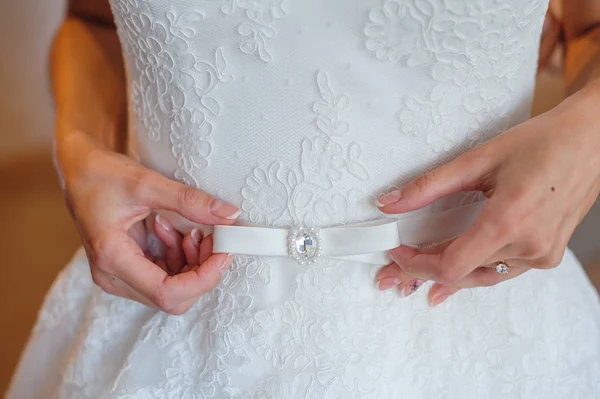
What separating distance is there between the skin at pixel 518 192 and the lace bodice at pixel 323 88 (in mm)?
52

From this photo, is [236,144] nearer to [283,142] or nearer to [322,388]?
[283,142]

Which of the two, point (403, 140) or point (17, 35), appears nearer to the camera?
point (403, 140)

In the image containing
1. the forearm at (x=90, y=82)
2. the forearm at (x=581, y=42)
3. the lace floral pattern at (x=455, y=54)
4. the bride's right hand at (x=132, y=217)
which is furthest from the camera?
the forearm at (x=90, y=82)

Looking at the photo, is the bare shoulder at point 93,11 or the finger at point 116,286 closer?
the finger at point 116,286

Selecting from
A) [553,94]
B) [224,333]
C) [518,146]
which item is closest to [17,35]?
[553,94]

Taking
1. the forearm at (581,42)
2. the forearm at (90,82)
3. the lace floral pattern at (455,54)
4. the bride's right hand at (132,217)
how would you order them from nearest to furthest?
the lace floral pattern at (455,54) → the bride's right hand at (132,217) → the forearm at (581,42) → the forearm at (90,82)

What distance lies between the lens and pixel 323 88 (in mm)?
604

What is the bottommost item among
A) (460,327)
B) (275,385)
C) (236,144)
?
(275,385)

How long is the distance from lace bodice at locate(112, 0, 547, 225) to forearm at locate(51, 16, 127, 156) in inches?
8.7

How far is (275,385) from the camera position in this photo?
0.66m

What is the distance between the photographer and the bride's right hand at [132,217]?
0.67 m

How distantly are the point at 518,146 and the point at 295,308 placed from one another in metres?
0.31

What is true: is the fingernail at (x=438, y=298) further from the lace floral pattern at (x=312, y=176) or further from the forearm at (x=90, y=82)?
the forearm at (x=90, y=82)

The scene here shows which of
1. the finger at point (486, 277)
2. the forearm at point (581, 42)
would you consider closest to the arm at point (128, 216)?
the finger at point (486, 277)
